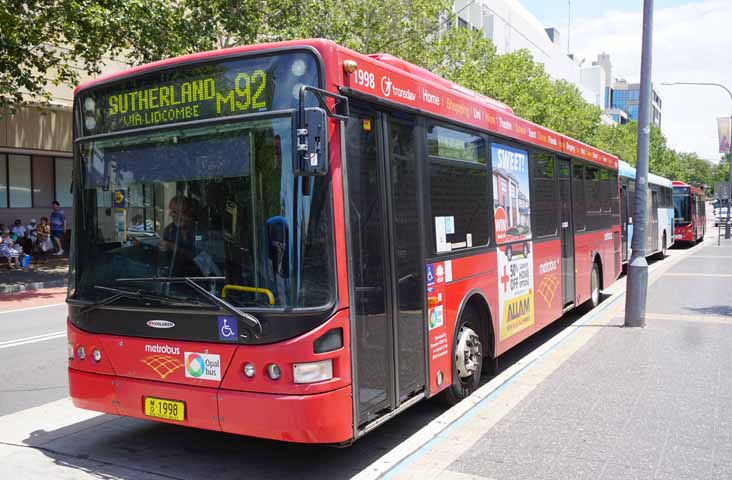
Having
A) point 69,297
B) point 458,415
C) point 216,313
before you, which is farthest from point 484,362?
point 69,297

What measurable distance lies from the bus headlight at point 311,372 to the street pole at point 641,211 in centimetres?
754

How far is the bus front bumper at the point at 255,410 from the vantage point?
430 cm

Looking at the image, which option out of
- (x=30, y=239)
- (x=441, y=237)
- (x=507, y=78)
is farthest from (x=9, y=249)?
(x=507, y=78)


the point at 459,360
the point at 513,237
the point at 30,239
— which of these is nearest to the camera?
the point at 459,360

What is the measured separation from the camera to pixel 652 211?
23.9 metres

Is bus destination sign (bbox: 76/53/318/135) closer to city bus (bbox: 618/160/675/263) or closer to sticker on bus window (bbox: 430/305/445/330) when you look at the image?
sticker on bus window (bbox: 430/305/445/330)

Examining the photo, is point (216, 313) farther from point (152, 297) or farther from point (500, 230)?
point (500, 230)

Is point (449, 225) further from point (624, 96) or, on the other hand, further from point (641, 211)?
point (624, 96)

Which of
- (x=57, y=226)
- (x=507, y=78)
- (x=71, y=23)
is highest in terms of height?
(x=507, y=78)

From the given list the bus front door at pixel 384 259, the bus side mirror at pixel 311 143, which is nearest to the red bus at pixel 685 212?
the bus front door at pixel 384 259

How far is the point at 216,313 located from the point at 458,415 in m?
2.72

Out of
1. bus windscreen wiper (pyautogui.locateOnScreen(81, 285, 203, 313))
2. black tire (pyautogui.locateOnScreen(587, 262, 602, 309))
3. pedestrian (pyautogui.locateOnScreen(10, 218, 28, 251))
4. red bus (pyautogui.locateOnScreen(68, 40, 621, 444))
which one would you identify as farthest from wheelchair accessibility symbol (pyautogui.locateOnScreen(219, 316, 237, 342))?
pedestrian (pyautogui.locateOnScreen(10, 218, 28, 251))

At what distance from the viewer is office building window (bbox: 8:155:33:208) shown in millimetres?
24688

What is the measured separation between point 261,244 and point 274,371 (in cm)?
82
